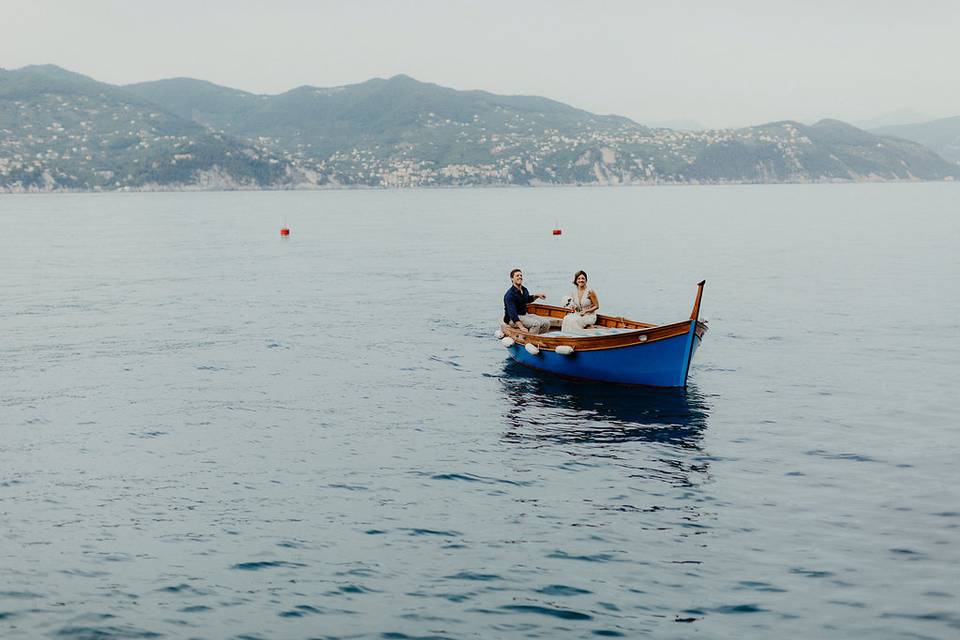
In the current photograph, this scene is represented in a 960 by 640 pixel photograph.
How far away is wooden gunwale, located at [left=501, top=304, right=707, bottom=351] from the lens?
2566 centimetres

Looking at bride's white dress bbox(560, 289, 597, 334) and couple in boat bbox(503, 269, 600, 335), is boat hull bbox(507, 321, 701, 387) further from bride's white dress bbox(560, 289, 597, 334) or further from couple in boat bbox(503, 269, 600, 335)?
couple in boat bbox(503, 269, 600, 335)

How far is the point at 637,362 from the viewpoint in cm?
2684

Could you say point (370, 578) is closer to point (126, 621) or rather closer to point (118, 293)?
point (126, 621)

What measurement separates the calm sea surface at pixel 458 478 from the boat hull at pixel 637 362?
52 cm

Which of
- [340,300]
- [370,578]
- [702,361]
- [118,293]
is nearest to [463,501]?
[370,578]

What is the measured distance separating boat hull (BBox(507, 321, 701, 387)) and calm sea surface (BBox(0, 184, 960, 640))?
0.52 meters

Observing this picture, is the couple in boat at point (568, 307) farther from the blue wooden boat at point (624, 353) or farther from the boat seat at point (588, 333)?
the blue wooden boat at point (624, 353)

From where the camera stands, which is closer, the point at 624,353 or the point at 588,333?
the point at 624,353

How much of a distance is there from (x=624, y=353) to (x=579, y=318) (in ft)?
12.9

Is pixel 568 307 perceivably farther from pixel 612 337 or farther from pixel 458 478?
pixel 458 478

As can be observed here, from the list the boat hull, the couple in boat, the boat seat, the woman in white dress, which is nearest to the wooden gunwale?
the boat hull

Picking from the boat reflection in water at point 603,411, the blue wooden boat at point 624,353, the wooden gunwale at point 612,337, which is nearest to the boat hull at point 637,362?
the blue wooden boat at point 624,353

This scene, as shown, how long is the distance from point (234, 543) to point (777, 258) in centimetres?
6230

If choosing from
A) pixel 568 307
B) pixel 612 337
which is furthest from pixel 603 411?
pixel 568 307
